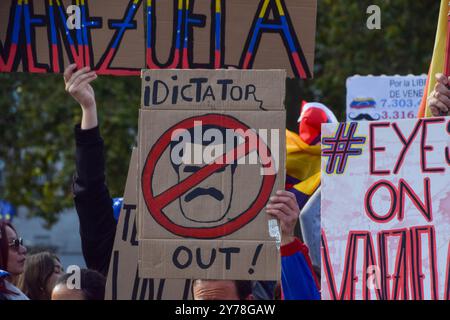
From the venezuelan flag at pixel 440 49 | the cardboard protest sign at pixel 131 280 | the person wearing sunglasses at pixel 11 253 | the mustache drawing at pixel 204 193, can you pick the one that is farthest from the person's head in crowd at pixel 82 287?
the venezuelan flag at pixel 440 49

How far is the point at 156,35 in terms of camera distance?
4473 millimetres

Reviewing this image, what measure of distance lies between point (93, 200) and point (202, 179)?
0.74 metres

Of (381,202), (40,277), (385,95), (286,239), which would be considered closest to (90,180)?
(286,239)

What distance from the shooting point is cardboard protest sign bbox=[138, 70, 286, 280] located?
12.7ft

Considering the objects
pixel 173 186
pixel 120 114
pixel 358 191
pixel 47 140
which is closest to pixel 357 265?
pixel 358 191

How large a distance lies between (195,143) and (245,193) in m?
0.23

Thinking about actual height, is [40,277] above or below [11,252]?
below

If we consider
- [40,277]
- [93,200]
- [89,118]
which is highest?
[89,118]

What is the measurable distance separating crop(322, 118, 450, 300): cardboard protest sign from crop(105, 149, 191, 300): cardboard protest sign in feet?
2.64

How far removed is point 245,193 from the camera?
387 cm

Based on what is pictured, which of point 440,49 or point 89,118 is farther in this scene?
point 440,49

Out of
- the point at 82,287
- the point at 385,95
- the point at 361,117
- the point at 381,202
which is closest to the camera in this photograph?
the point at 381,202

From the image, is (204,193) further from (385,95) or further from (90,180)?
(385,95)

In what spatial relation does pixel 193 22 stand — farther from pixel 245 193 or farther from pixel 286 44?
pixel 245 193
